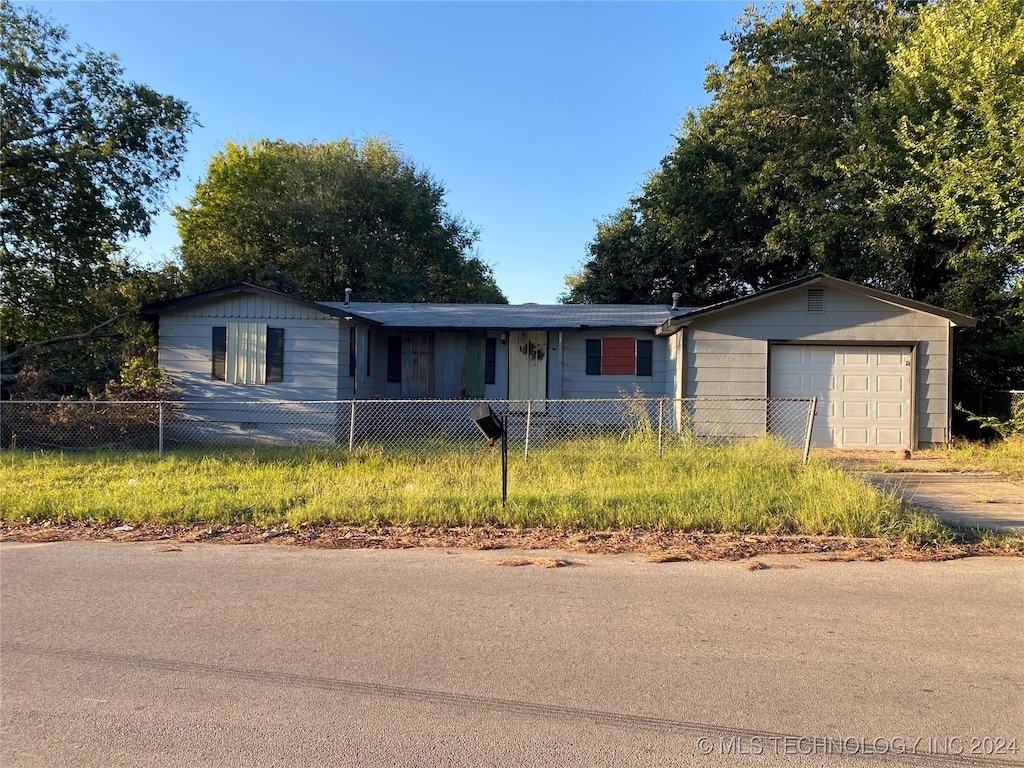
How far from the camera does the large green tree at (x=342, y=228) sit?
29469 millimetres

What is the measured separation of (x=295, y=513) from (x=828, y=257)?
1876cm

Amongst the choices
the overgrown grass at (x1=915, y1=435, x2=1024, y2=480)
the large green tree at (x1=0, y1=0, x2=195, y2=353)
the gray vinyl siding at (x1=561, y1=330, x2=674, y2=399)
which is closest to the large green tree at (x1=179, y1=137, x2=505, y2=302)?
the large green tree at (x1=0, y1=0, x2=195, y2=353)

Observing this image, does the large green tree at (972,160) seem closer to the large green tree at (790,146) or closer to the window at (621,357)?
the large green tree at (790,146)

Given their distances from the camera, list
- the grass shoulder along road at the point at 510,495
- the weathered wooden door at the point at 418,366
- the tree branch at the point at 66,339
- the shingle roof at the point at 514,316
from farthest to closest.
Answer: the weathered wooden door at the point at 418,366
the shingle roof at the point at 514,316
the tree branch at the point at 66,339
the grass shoulder along road at the point at 510,495

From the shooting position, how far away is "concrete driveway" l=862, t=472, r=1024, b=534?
7.10 m

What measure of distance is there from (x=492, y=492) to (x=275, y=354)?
882cm

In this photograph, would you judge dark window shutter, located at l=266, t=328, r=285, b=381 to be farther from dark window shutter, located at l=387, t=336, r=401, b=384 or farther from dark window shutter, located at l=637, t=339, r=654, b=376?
dark window shutter, located at l=637, t=339, r=654, b=376

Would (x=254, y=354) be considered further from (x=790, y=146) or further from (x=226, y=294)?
(x=790, y=146)

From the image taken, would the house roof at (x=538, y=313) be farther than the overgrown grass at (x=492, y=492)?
Yes

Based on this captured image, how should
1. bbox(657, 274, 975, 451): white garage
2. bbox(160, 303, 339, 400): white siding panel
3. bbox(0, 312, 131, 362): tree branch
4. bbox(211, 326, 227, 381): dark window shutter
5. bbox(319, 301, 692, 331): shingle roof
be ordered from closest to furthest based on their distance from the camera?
1. bbox(657, 274, 975, 451): white garage
2. bbox(160, 303, 339, 400): white siding panel
3. bbox(211, 326, 227, 381): dark window shutter
4. bbox(0, 312, 131, 362): tree branch
5. bbox(319, 301, 692, 331): shingle roof

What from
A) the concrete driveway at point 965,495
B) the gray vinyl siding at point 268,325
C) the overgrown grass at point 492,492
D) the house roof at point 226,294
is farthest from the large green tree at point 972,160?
the gray vinyl siding at point 268,325

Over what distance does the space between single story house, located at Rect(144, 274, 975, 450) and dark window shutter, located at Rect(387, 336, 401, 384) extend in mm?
39

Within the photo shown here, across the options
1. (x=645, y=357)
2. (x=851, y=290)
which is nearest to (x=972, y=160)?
(x=851, y=290)

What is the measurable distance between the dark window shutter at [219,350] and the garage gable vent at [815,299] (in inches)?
513
